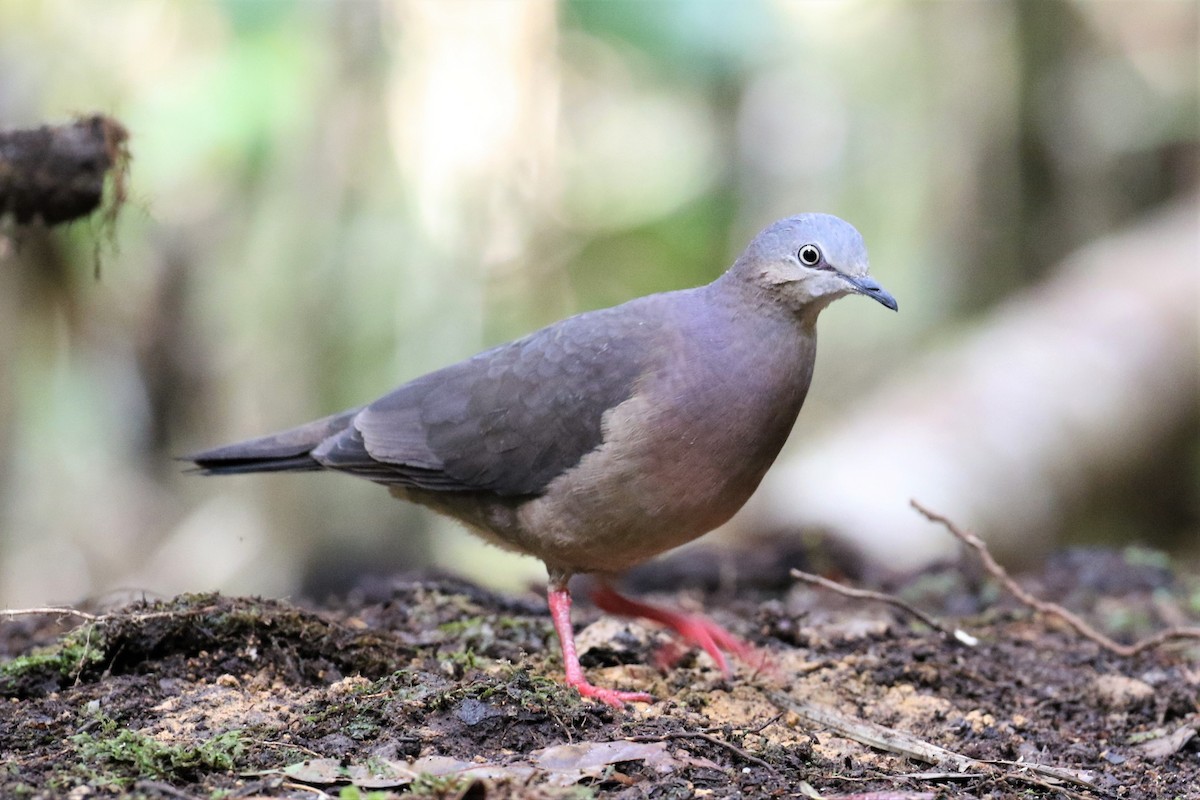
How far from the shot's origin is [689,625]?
4207 mm

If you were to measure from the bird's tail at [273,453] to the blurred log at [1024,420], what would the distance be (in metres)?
3.02

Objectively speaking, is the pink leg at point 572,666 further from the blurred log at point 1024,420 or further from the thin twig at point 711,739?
the blurred log at point 1024,420

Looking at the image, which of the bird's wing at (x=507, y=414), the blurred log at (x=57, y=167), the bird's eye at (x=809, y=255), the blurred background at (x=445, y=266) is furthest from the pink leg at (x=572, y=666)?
the blurred background at (x=445, y=266)

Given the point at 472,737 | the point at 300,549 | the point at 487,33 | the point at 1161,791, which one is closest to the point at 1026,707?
the point at 1161,791

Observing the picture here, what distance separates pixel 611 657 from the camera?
420 centimetres

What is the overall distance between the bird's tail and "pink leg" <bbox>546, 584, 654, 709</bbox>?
45.1 inches

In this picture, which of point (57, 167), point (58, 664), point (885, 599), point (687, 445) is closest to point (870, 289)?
point (687, 445)

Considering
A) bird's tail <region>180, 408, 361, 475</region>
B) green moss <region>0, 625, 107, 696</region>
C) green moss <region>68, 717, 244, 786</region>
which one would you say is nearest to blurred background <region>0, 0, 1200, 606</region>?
bird's tail <region>180, 408, 361, 475</region>

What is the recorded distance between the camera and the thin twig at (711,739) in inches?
117

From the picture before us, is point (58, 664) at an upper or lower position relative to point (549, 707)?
lower

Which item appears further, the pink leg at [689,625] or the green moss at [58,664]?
the pink leg at [689,625]

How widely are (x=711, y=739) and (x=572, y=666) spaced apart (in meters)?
0.90

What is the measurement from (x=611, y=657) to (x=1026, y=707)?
1.36 m

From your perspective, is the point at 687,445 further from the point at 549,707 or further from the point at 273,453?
the point at 273,453
